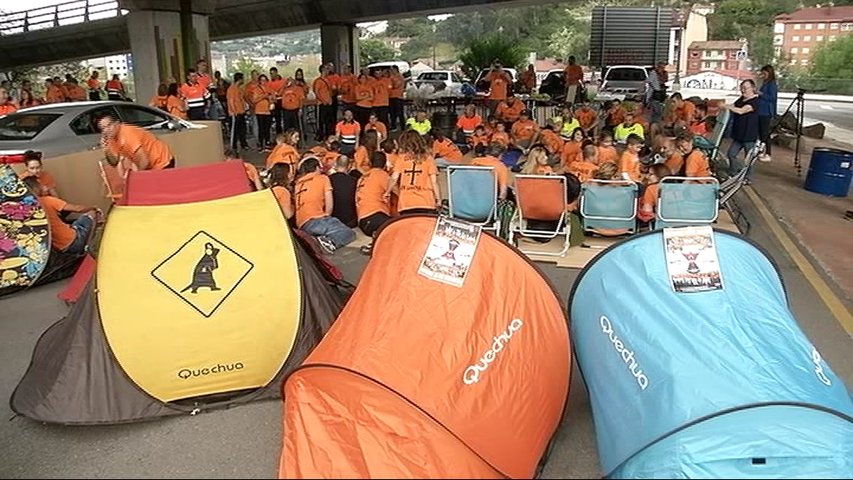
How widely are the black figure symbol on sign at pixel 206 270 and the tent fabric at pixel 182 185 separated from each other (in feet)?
1.93

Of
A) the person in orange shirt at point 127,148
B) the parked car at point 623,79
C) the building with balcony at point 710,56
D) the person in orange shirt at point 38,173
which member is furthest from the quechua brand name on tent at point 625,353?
the building with balcony at point 710,56

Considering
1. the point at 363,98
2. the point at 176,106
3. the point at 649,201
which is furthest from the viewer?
the point at 363,98

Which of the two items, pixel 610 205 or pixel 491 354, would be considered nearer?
pixel 491 354

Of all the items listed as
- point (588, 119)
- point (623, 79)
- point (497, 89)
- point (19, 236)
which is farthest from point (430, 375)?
point (623, 79)

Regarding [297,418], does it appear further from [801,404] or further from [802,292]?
[802,292]

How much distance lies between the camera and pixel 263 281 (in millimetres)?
4453

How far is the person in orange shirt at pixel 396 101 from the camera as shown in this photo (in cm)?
1862

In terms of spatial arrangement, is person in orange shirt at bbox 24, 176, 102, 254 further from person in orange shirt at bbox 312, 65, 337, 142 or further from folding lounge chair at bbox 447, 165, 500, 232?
person in orange shirt at bbox 312, 65, 337, 142

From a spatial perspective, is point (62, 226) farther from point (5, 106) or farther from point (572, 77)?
point (572, 77)

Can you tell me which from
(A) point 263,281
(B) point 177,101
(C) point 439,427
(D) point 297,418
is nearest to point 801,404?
(C) point 439,427

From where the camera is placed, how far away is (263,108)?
52.6 ft

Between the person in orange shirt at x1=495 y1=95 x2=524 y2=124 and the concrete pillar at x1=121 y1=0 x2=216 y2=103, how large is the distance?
31.2 feet

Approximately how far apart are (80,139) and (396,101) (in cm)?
979

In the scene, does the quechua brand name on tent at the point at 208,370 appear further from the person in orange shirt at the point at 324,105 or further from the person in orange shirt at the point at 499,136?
the person in orange shirt at the point at 324,105
